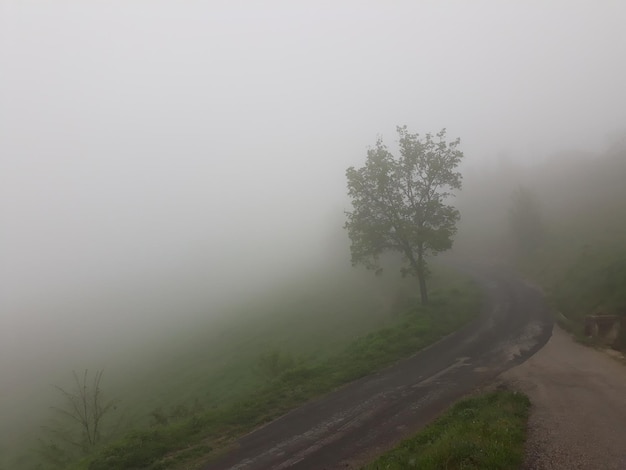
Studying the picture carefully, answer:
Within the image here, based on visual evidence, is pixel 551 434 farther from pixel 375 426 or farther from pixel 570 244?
pixel 570 244

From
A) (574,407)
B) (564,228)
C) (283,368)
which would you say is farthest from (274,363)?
(564,228)

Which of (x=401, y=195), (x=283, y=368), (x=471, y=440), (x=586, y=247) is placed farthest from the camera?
(x=586, y=247)

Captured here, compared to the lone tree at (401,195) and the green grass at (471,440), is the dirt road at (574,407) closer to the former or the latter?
the green grass at (471,440)

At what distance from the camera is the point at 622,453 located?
508 inches

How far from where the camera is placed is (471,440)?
13.3 m

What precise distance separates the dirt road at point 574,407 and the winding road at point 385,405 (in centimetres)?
188

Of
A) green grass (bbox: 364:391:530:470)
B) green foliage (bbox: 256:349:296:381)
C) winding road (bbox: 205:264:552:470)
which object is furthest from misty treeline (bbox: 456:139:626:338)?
green foliage (bbox: 256:349:296:381)

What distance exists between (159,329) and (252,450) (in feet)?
266

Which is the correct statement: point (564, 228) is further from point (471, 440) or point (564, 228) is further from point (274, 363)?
point (471, 440)

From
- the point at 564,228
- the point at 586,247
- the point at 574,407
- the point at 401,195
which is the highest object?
the point at 401,195

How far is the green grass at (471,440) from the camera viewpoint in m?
12.1

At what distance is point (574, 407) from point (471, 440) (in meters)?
6.92

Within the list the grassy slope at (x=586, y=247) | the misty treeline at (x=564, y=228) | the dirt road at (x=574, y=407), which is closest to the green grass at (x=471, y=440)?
the dirt road at (x=574, y=407)

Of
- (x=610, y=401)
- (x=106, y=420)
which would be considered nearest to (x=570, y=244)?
(x=610, y=401)
